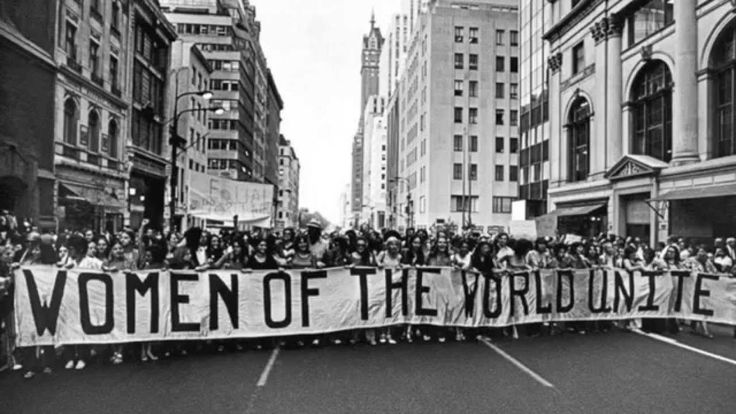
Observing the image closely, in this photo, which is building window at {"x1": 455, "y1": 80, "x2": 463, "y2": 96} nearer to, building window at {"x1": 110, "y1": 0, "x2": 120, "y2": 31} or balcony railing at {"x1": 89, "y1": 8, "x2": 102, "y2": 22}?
building window at {"x1": 110, "y1": 0, "x2": 120, "y2": 31}

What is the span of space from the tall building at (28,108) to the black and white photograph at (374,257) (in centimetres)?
12

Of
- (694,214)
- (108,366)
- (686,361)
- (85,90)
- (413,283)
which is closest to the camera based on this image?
(108,366)

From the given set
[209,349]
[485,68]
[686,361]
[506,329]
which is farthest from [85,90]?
[485,68]

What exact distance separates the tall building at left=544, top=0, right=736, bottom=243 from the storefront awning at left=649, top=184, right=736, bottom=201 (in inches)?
2.6

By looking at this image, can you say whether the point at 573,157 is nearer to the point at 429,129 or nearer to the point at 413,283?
the point at 413,283

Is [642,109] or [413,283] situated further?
[642,109]

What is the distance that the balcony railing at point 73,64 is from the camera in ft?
78.4

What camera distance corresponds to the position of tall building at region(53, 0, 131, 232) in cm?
2341

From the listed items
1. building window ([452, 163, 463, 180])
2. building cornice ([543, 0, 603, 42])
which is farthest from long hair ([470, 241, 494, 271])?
building window ([452, 163, 463, 180])

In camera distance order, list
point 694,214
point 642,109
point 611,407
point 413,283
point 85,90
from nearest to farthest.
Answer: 1. point 611,407
2. point 413,283
3. point 694,214
4. point 85,90
5. point 642,109

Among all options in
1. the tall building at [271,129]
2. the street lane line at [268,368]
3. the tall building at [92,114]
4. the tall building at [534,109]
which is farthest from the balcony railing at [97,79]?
the tall building at [271,129]

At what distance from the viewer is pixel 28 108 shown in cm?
2064

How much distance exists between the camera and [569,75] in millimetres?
36188

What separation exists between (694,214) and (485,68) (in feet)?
163
